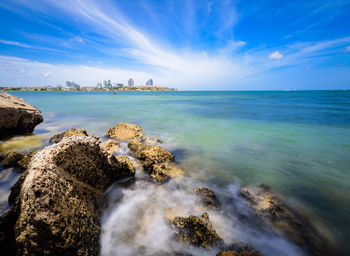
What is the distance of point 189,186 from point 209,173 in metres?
1.30

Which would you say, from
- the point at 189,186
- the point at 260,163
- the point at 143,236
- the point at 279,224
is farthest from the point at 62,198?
the point at 260,163

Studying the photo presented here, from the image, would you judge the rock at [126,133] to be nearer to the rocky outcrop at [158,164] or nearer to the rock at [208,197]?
the rocky outcrop at [158,164]

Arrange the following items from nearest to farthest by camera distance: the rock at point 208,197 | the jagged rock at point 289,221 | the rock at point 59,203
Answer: the rock at point 59,203, the jagged rock at point 289,221, the rock at point 208,197

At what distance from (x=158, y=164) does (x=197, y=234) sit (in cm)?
306

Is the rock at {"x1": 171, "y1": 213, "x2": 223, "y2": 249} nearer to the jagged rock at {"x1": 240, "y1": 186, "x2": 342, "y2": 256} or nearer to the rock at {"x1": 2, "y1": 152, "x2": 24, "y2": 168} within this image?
the jagged rock at {"x1": 240, "y1": 186, "x2": 342, "y2": 256}

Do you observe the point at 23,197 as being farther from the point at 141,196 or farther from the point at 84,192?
the point at 141,196

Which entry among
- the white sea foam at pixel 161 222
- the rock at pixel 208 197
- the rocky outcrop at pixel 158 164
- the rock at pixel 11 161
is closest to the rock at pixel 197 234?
the white sea foam at pixel 161 222

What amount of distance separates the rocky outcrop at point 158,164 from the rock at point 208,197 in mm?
1182

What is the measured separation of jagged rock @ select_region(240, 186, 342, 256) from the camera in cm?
347

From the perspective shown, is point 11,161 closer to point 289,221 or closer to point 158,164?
point 158,164

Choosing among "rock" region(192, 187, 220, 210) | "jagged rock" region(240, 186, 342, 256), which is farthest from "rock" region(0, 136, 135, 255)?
"jagged rock" region(240, 186, 342, 256)

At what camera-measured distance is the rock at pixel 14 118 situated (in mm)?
8555

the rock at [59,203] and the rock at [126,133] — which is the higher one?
the rock at [59,203]

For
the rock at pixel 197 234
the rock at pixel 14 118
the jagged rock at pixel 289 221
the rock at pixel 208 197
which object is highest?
the rock at pixel 14 118
